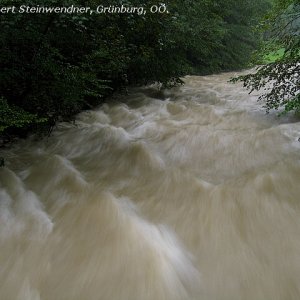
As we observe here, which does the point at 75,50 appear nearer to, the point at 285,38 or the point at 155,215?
the point at 285,38

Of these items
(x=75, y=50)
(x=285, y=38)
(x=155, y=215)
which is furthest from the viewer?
(x=75, y=50)

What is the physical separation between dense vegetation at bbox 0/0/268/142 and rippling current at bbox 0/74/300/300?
0.71 metres

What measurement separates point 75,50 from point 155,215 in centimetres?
313

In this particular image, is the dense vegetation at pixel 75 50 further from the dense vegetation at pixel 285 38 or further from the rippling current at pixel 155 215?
the dense vegetation at pixel 285 38

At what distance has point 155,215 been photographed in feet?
9.61

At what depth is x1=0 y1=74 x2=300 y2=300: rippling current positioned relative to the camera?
2221 millimetres

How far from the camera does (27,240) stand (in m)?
2.65

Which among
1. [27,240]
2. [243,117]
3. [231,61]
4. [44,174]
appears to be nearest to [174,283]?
[27,240]

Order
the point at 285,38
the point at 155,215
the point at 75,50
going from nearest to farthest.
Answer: the point at 155,215 → the point at 285,38 → the point at 75,50

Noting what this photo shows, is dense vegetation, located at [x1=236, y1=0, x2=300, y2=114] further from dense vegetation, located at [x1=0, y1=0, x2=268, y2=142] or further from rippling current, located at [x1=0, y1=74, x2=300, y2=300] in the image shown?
dense vegetation, located at [x1=0, y1=0, x2=268, y2=142]

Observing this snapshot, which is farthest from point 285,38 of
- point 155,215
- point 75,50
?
point 155,215

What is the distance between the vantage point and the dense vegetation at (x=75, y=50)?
388cm

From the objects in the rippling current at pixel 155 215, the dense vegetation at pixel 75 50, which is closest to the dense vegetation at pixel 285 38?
the rippling current at pixel 155 215

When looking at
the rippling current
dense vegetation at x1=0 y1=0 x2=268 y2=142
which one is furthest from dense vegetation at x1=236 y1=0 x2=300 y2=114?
dense vegetation at x1=0 y1=0 x2=268 y2=142
